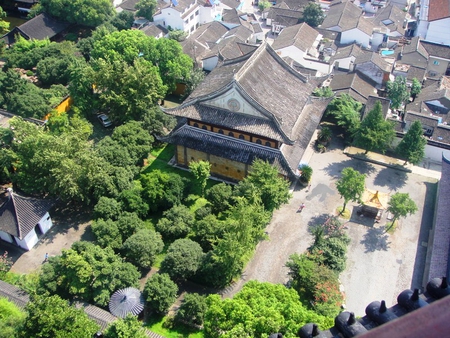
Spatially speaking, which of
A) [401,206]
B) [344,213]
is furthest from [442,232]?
[344,213]

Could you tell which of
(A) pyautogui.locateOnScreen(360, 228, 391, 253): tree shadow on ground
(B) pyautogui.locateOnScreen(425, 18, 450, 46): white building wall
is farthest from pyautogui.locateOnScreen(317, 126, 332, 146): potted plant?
(B) pyautogui.locateOnScreen(425, 18, 450, 46): white building wall

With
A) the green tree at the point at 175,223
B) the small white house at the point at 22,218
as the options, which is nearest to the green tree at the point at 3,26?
the small white house at the point at 22,218

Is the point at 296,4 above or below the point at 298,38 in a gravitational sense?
above

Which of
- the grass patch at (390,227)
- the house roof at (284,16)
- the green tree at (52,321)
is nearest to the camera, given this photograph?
the green tree at (52,321)

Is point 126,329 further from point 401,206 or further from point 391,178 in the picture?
point 391,178

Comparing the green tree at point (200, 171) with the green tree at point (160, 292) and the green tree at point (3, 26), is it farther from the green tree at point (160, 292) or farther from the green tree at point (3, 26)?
the green tree at point (3, 26)

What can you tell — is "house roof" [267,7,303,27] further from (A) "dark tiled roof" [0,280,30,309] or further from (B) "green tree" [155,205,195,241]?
(A) "dark tiled roof" [0,280,30,309]
